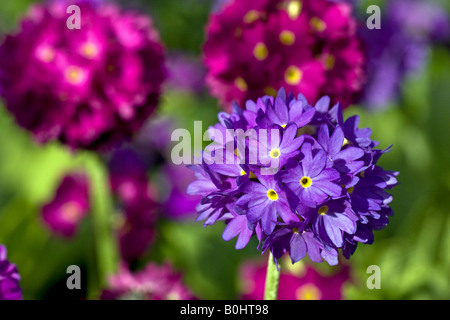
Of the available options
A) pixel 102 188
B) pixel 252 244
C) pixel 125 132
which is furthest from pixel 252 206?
pixel 252 244

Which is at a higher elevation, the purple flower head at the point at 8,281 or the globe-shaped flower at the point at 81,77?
the globe-shaped flower at the point at 81,77

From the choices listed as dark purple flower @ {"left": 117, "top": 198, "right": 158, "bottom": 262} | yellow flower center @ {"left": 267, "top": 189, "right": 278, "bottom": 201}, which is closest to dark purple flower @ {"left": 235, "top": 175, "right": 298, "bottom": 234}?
yellow flower center @ {"left": 267, "top": 189, "right": 278, "bottom": 201}

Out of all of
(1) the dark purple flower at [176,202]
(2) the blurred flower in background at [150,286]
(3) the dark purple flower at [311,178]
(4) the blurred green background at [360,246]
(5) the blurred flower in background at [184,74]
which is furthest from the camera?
(5) the blurred flower in background at [184,74]

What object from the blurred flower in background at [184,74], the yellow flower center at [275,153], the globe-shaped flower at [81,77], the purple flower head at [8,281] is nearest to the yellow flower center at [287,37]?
the globe-shaped flower at [81,77]

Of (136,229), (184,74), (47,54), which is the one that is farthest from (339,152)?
(184,74)

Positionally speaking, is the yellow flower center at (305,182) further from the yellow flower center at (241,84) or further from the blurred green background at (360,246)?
the blurred green background at (360,246)

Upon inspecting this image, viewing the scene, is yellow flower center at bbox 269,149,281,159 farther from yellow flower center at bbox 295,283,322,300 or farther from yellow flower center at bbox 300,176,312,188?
yellow flower center at bbox 295,283,322,300

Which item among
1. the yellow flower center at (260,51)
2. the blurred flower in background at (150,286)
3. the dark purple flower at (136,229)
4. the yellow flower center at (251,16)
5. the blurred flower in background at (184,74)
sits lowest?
the blurred flower in background at (150,286)
